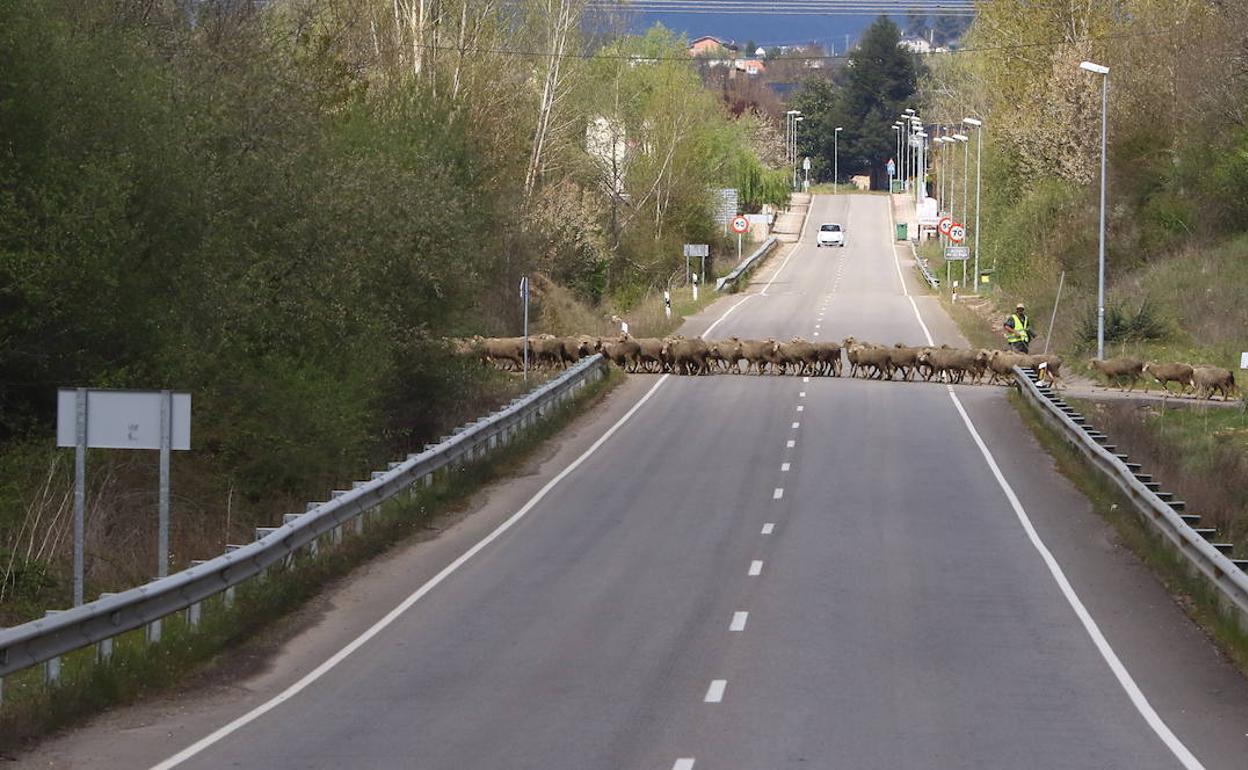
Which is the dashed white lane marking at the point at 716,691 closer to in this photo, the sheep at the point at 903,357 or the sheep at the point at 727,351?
the sheep at the point at 903,357

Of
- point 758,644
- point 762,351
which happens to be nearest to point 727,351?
point 762,351

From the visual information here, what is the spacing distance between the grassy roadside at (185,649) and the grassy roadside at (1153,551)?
8.55 meters

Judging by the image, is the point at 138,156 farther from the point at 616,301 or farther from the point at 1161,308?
the point at 616,301

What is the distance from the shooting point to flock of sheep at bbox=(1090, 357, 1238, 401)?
39066 mm

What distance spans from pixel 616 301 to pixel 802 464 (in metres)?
45.4

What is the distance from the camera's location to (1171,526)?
20.3 m

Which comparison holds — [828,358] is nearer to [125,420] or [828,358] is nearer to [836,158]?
[125,420]

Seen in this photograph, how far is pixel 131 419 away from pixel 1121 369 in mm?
31102

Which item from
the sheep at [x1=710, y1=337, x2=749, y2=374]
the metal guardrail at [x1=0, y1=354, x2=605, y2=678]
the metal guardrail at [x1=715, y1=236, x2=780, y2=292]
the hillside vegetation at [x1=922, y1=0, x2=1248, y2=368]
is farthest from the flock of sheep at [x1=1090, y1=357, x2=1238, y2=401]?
the metal guardrail at [x1=715, y1=236, x2=780, y2=292]

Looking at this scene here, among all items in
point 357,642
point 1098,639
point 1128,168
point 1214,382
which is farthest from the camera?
point 1128,168

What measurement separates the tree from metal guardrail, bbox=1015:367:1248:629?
5635 inches

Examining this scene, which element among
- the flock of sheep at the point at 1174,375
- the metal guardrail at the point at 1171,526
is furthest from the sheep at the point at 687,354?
the metal guardrail at the point at 1171,526

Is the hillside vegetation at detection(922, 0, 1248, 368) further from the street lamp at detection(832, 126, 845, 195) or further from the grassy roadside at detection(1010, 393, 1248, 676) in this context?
the street lamp at detection(832, 126, 845, 195)

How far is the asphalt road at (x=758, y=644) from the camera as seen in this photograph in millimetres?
12453
